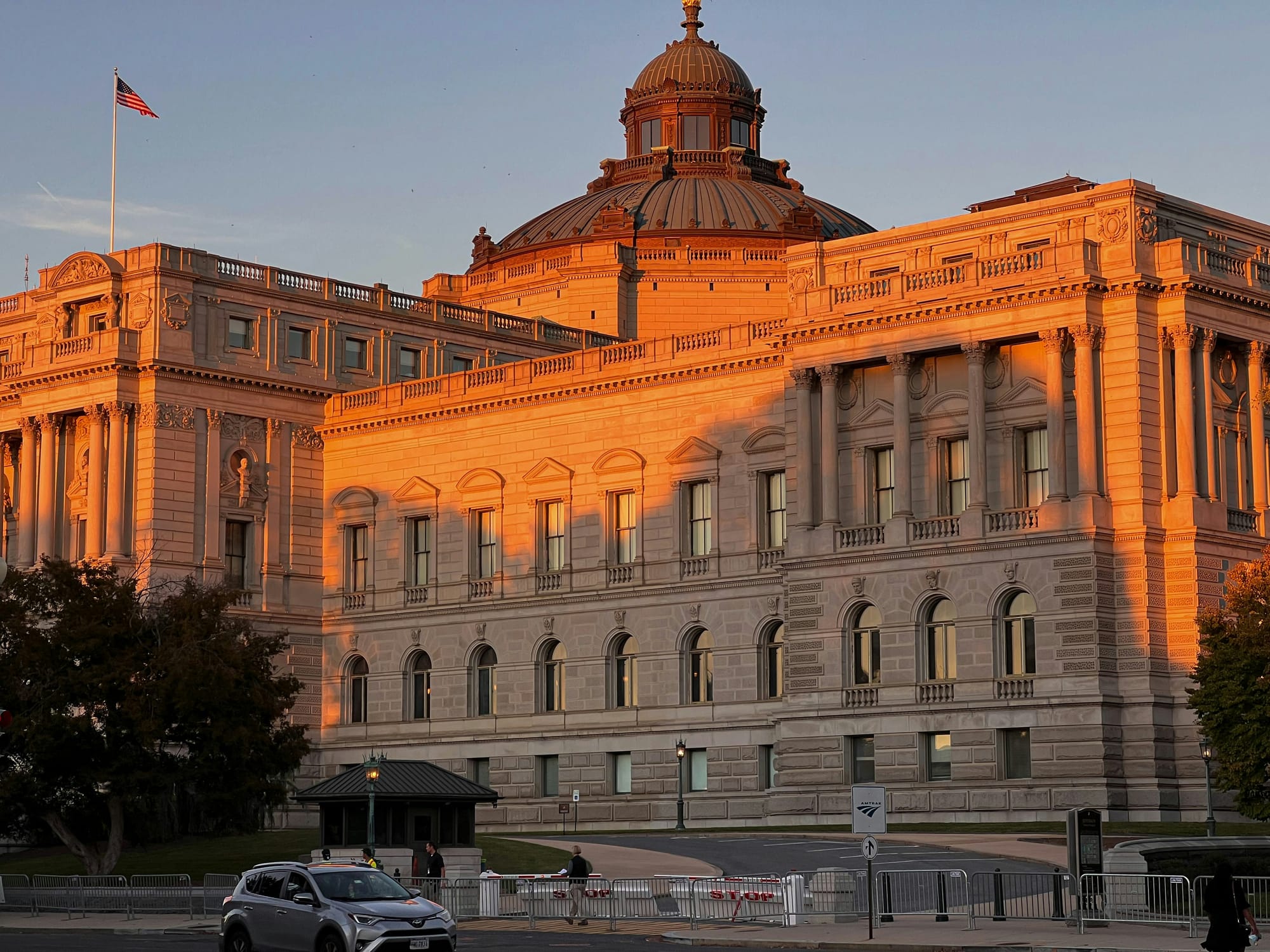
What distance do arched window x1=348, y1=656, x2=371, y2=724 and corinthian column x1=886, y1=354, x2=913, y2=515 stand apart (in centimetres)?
2975

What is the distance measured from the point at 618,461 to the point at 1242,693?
31876mm

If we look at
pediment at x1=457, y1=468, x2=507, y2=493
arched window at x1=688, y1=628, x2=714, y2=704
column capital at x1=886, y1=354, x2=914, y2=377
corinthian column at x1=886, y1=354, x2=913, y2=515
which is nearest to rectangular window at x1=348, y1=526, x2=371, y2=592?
pediment at x1=457, y1=468, x2=507, y2=493

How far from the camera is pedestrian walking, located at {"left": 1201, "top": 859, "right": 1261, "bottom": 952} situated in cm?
3469

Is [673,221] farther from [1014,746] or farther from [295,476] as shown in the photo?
[1014,746]

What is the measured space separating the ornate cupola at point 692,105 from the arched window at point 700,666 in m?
52.2

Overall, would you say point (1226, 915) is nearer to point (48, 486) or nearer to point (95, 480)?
point (95, 480)

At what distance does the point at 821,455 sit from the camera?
85.1 metres

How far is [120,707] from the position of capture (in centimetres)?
7425

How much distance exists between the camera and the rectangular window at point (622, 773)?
306 feet

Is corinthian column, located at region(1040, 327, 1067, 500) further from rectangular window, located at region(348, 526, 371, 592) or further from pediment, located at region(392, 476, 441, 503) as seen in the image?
rectangular window, located at region(348, 526, 371, 592)

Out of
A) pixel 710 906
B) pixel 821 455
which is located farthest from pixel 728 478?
pixel 710 906

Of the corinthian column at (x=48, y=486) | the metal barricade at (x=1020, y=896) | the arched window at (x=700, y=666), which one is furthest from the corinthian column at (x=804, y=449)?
the corinthian column at (x=48, y=486)

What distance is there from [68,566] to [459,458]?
2665cm

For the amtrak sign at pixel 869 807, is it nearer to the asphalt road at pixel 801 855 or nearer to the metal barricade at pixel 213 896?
the asphalt road at pixel 801 855
